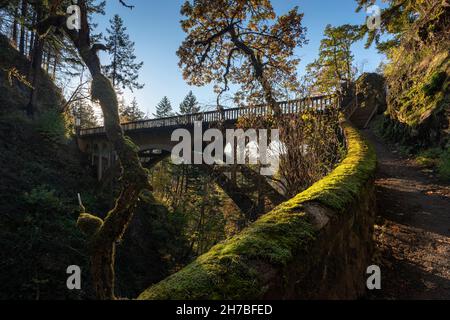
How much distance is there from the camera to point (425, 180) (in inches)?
325

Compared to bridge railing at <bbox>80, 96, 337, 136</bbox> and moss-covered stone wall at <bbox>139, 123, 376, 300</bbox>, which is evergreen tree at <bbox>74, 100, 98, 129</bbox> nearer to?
bridge railing at <bbox>80, 96, 337, 136</bbox>

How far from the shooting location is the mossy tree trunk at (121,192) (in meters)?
3.54

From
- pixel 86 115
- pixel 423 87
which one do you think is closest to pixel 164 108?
pixel 86 115

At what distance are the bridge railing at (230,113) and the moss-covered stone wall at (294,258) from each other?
419 centimetres

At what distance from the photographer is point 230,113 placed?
15.7m

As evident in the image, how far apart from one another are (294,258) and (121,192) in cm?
274

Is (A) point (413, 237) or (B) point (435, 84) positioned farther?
(B) point (435, 84)

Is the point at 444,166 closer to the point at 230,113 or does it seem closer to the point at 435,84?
the point at 435,84

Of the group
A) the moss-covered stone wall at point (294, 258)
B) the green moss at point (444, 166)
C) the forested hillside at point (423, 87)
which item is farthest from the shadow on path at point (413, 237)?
the forested hillside at point (423, 87)

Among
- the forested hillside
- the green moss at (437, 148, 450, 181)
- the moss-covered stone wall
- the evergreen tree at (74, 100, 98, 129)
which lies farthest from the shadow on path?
the evergreen tree at (74, 100, 98, 129)

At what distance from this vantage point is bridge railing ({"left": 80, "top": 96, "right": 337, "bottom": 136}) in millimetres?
8008

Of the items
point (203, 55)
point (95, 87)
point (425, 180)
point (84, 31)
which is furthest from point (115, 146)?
point (203, 55)

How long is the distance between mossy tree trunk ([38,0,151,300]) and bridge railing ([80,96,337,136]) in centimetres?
448

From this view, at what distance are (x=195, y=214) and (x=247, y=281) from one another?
80.9 feet
